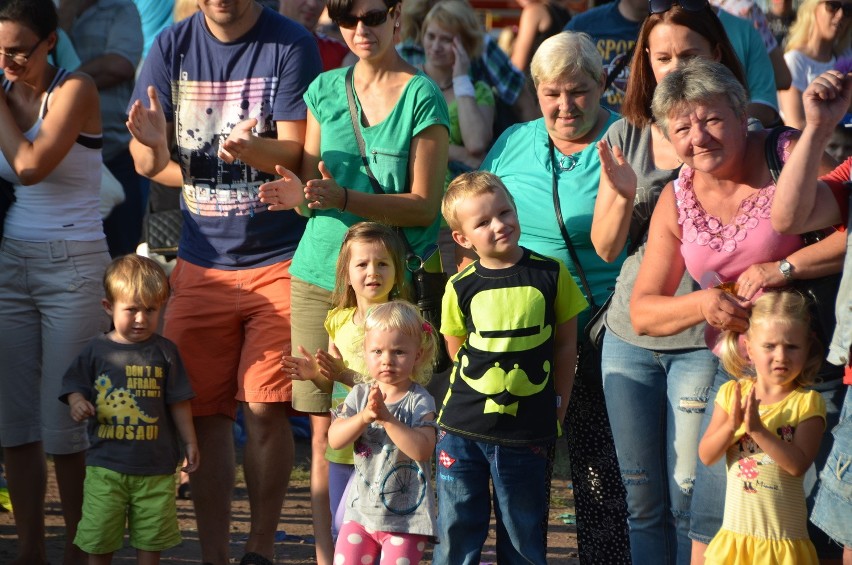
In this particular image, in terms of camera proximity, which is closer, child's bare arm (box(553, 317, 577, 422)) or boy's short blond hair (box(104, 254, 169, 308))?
child's bare arm (box(553, 317, 577, 422))

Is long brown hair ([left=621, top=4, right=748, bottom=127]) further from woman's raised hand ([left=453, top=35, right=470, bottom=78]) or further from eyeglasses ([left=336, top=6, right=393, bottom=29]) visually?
woman's raised hand ([left=453, top=35, right=470, bottom=78])

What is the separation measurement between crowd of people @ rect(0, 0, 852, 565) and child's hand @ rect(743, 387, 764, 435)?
0.01 metres

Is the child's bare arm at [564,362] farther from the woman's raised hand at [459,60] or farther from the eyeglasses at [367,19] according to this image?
the woman's raised hand at [459,60]

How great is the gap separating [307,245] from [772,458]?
1918 mm

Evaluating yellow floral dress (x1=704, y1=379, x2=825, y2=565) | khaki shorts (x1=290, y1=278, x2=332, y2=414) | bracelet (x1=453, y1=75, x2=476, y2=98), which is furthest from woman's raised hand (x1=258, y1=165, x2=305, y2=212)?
bracelet (x1=453, y1=75, x2=476, y2=98)

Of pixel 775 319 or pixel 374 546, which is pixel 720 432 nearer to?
pixel 775 319

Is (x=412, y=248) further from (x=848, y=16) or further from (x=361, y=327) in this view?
(x=848, y=16)

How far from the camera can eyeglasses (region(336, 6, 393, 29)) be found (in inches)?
182

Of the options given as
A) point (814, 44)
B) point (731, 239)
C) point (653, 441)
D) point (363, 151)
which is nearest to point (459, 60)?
point (814, 44)

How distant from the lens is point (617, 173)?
3941 millimetres

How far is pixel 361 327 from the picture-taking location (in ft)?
14.7

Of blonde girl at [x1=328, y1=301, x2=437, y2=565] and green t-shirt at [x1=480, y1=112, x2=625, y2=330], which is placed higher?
green t-shirt at [x1=480, y1=112, x2=625, y2=330]

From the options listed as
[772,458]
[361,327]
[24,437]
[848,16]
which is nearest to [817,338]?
[772,458]

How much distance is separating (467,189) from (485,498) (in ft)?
3.29
